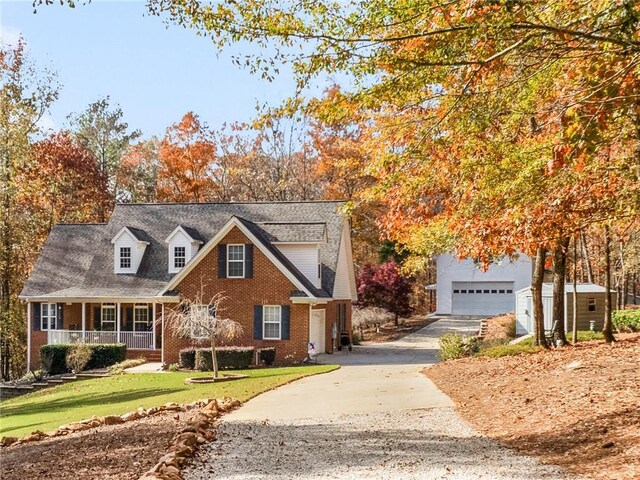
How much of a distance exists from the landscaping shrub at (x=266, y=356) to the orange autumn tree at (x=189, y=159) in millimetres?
21764

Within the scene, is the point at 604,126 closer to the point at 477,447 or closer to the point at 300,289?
the point at 477,447

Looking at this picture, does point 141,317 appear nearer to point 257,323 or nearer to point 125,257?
point 125,257

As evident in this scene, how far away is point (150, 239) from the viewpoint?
111ft

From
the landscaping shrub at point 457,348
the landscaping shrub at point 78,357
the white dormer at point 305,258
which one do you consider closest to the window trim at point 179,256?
the white dormer at point 305,258

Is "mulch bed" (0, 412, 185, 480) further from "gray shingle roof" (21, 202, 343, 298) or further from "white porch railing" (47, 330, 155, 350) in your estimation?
"white porch railing" (47, 330, 155, 350)

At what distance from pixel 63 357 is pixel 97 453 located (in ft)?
67.8

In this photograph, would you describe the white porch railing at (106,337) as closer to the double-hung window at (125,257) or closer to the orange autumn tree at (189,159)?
the double-hung window at (125,257)

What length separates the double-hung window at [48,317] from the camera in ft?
108

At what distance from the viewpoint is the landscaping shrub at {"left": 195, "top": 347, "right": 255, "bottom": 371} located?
87.4 ft

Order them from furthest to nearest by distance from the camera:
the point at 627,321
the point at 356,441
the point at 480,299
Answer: the point at 480,299 < the point at 627,321 < the point at 356,441

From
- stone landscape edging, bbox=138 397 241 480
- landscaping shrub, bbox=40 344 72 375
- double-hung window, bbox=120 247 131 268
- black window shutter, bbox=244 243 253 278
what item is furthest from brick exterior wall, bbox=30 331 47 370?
stone landscape edging, bbox=138 397 241 480

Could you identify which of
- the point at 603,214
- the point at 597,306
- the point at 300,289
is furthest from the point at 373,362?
the point at 603,214

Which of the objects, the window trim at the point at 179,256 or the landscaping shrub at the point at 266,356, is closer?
the landscaping shrub at the point at 266,356

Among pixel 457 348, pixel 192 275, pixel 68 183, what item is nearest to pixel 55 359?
pixel 192 275
